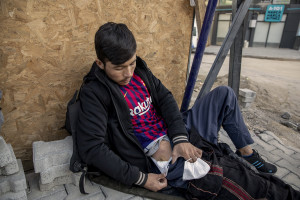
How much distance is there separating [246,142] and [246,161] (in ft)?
0.61

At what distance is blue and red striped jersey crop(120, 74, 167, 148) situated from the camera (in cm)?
178

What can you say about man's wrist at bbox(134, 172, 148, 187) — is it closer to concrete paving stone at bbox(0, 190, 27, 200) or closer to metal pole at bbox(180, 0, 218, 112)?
concrete paving stone at bbox(0, 190, 27, 200)

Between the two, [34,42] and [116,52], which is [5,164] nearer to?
[34,42]

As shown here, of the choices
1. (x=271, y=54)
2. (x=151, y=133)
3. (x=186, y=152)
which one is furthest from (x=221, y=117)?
(x=271, y=54)

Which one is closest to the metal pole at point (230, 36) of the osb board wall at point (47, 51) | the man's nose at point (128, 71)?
the osb board wall at point (47, 51)

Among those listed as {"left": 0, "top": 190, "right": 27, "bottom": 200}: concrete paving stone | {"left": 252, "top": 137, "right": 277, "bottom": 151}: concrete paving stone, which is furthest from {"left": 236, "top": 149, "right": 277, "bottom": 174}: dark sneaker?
{"left": 0, "top": 190, "right": 27, "bottom": 200}: concrete paving stone

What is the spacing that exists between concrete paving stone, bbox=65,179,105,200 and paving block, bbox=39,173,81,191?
0.04 metres

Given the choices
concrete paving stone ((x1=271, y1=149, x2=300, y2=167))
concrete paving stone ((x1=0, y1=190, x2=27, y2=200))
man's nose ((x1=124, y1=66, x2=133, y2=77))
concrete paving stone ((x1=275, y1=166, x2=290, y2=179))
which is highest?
man's nose ((x1=124, y1=66, x2=133, y2=77))

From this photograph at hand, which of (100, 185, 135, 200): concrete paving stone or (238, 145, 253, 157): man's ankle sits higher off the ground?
(238, 145, 253, 157): man's ankle

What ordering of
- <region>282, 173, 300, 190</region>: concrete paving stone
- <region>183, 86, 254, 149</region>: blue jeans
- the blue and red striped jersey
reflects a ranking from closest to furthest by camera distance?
the blue and red striped jersey → <region>183, 86, 254, 149</region>: blue jeans → <region>282, 173, 300, 190</region>: concrete paving stone

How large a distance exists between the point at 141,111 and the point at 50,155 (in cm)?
80

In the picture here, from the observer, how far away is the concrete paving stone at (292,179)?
2139mm

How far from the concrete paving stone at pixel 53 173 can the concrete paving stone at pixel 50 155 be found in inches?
1.1

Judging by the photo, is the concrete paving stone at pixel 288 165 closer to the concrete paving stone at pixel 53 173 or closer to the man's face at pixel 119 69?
the man's face at pixel 119 69
